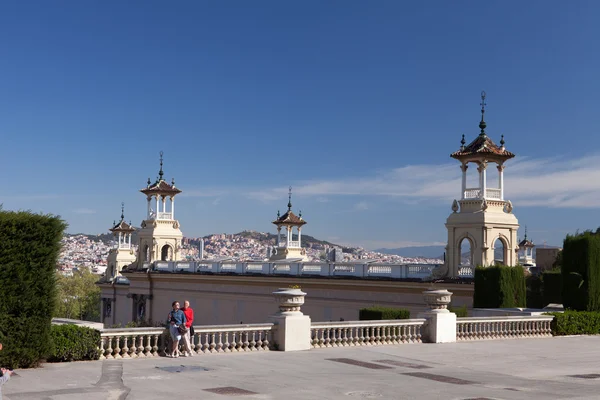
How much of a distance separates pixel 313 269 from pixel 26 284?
31.6 meters

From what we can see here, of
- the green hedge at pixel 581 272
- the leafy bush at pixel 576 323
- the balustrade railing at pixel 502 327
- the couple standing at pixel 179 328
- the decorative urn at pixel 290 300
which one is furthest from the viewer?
the green hedge at pixel 581 272

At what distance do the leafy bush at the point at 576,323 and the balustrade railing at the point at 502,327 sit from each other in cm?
35

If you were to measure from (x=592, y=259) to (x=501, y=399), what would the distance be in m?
18.2

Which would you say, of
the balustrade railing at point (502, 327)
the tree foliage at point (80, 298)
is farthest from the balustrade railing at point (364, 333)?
the tree foliage at point (80, 298)

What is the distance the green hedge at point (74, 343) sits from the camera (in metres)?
16.5

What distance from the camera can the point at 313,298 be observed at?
151 ft

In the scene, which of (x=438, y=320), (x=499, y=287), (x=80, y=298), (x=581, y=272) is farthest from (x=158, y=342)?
(x=80, y=298)

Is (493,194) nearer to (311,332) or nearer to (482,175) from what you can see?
(482,175)

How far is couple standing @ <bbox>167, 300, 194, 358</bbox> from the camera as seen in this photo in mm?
17781

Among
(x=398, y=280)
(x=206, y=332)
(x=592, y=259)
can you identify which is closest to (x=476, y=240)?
(x=398, y=280)

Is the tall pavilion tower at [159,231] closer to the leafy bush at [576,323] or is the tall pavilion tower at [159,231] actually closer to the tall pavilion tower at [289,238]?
the tall pavilion tower at [289,238]

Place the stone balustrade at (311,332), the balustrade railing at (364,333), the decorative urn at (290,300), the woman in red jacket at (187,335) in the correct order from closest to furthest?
1. the stone balustrade at (311,332)
2. the woman in red jacket at (187,335)
3. the decorative urn at (290,300)
4. the balustrade railing at (364,333)

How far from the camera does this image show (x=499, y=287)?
32781 mm

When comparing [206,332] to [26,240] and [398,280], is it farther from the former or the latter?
[398,280]
